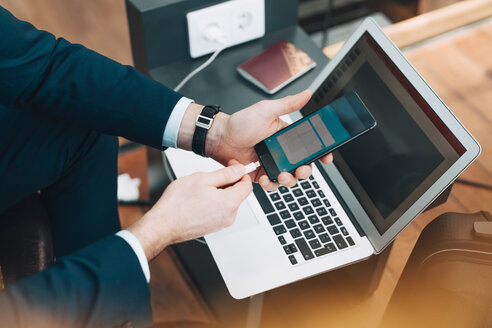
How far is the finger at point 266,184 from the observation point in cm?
87

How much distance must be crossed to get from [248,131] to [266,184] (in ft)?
0.40

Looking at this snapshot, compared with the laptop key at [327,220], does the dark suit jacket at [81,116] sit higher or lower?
higher

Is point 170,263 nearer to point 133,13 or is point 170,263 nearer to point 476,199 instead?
point 133,13

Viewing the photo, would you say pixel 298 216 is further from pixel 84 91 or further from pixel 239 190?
pixel 84 91

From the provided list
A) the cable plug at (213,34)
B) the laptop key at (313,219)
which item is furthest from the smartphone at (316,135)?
the cable plug at (213,34)

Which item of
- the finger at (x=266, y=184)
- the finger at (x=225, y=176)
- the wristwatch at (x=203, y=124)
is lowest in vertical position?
the finger at (x=266, y=184)

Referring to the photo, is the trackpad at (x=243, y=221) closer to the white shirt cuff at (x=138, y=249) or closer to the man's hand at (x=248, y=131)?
the man's hand at (x=248, y=131)

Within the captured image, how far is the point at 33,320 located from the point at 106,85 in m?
0.47

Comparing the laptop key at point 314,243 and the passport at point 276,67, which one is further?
the passport at point 276,67

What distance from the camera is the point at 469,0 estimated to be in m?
1.23

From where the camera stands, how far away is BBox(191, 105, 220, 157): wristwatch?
96cm

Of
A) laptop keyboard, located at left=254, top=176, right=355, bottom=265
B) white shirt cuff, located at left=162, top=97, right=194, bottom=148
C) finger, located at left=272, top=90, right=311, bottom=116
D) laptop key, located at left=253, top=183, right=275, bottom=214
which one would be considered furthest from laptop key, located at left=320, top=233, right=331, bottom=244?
white shirt cuff, located at left=162, top=97, right=194, bottom=148

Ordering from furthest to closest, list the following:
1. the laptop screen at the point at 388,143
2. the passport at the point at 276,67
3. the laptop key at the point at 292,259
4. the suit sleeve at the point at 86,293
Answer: the passport at the point at 276,67 → the laptop key at the point at 292,259 → the laptop screen at the point at 388,143 → the suit sleeve at the point at 86,293

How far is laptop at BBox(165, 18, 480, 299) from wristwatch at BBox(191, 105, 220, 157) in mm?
81
